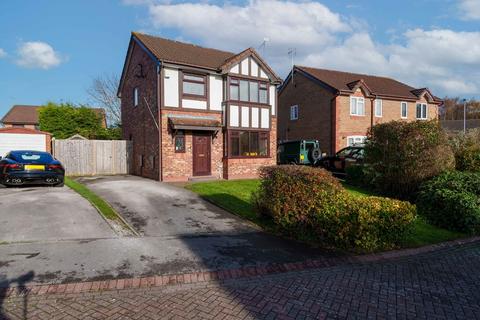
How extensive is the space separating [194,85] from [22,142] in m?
10.7

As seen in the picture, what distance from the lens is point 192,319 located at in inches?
140

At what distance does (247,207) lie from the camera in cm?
941

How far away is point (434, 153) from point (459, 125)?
51.7 m

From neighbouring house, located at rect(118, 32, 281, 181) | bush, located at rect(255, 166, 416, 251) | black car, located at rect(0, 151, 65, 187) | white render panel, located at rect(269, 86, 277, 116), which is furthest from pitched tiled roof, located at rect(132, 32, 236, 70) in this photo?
bush, located at rect(255, 166, 416, 251)

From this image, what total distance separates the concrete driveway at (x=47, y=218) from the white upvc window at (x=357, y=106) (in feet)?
65.2

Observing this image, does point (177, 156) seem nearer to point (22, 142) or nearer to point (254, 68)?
point (254, 68)

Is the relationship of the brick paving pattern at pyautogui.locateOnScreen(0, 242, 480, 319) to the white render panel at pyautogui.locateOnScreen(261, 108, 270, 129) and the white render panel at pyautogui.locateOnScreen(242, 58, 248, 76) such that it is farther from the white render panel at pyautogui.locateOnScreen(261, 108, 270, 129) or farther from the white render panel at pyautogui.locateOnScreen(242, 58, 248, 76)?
the white render panel at pyautogui.locateOnScreen(242, 58, 248, 76)

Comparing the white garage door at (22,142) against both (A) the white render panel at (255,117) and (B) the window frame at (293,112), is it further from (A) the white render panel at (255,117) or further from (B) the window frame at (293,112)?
(B) the window frame at (293,112)

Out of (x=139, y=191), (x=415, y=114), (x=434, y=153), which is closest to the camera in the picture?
(x=434, y=153)

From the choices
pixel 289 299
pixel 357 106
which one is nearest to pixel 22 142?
pixel 289 299

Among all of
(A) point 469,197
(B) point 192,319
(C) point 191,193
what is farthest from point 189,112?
(B) point 192,319

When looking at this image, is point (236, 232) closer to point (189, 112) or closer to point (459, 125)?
point (189, 112)

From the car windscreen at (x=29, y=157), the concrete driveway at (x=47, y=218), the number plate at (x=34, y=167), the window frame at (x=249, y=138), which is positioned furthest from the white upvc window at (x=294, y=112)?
the concrete driveway at (x=47, y=218)

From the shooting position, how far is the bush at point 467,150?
483 inches
